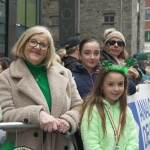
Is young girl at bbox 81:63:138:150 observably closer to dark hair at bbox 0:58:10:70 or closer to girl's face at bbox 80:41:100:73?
girl's face at bbox 80:41:100:73

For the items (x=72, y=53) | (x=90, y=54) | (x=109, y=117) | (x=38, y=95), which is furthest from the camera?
(x=72, y=53)

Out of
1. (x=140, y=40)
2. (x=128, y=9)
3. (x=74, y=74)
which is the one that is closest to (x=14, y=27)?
(x=74, y=74)

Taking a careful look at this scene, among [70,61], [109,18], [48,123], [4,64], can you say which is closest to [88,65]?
[70,61]

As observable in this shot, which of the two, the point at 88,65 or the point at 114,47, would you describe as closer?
the point at 88,65

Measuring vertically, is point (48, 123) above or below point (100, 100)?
below

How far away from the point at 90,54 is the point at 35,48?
41.5 inches

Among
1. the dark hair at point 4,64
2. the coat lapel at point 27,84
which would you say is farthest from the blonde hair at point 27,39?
the dark hair at point 4,64

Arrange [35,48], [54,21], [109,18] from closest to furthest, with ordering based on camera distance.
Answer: [35,48] → [109,18] → [54,21]

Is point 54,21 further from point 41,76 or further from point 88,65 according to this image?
point 41,76

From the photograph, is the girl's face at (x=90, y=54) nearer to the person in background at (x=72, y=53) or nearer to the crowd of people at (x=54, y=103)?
the crowd of people at (x=54, y=103)

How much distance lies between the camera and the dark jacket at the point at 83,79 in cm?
387

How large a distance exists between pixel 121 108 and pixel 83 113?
1.28 ft

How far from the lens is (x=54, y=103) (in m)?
3.05

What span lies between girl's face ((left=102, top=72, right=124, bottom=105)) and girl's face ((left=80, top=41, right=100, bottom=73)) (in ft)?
2.32
